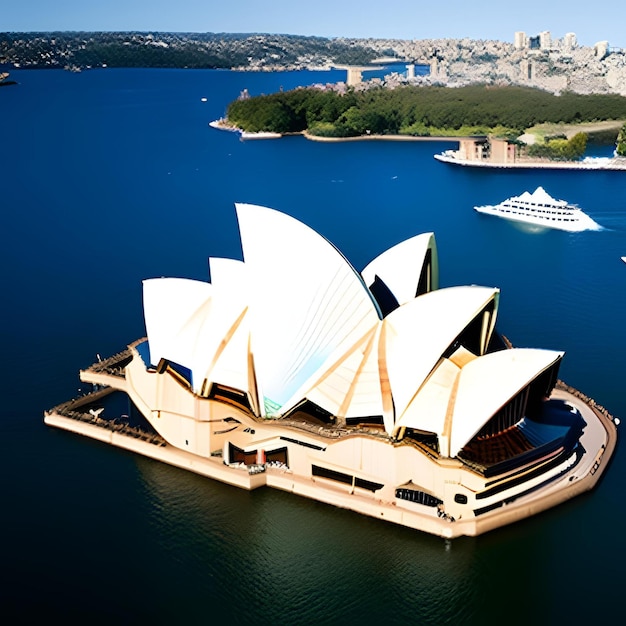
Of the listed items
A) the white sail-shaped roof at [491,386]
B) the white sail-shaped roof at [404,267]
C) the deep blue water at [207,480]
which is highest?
the white sail-shaped roof at [404,267]

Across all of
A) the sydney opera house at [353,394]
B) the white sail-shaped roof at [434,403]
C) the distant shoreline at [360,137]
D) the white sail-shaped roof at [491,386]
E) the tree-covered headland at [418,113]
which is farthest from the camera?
the tree-covered headland at [418,113]

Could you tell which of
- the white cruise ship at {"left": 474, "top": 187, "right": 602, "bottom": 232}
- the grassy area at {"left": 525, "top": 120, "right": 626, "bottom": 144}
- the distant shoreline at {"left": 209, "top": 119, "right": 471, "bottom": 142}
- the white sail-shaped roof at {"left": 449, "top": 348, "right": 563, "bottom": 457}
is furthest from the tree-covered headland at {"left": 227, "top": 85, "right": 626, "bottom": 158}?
the white sail-shaped roof at {"left": 449, "top": 348, "right": 563, "bottom": 457}

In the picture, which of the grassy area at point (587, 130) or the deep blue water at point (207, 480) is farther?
the grassy area at point (587, 130)

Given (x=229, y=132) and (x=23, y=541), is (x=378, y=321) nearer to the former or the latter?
(x=23, y=541)

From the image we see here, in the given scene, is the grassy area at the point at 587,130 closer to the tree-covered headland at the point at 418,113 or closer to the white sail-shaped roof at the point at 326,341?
the tree-covered headland at the point at 418,113

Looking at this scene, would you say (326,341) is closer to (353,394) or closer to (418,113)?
(353,394)

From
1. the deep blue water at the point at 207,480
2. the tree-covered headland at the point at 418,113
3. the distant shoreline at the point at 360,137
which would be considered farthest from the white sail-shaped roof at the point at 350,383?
the distant shoreline at the point at 360,137

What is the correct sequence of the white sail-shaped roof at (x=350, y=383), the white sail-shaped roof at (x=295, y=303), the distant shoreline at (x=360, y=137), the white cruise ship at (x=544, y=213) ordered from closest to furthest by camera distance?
the white sail-shaped roof at (x=350, y=383) → the white sail-shaped roof at (x=295, y=303) → the white cruise ship at (x=544, y=213) → the distant shoreline at (x=360, y=137)
